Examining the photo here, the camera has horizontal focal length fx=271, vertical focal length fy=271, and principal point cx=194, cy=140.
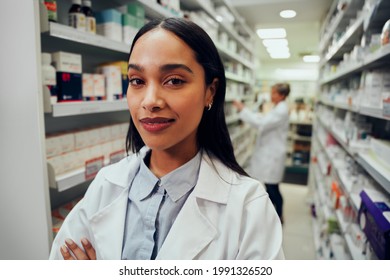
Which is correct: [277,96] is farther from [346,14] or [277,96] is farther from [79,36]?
[79,36]

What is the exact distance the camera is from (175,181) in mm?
793

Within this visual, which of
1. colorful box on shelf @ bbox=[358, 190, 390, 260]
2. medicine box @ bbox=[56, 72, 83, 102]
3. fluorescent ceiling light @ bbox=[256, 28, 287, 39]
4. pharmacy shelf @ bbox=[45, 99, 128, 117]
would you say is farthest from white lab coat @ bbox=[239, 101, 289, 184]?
medicine box @ bbox=[56, 72, 83, 102]

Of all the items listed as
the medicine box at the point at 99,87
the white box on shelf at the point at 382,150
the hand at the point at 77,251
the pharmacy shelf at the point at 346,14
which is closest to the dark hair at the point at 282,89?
the pharmacy shelf at the point at 346,14

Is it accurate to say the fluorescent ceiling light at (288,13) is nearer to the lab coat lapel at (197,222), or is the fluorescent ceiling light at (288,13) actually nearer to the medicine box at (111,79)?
the medicine box at (111,79)

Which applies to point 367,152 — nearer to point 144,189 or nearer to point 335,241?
point 335,241

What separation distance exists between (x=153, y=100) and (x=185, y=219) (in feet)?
1.09

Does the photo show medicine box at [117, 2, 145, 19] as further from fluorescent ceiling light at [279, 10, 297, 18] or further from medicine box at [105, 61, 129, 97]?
fluorescent ceiling light at [279, 10, 297, 18]

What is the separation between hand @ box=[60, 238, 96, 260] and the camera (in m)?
0.80

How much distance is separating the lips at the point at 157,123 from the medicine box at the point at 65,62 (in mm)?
613

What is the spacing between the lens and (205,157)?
0.84 metres

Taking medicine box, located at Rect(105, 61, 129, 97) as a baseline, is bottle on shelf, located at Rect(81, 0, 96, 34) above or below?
above

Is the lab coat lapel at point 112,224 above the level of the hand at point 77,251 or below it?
above

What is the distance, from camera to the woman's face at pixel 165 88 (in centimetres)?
69

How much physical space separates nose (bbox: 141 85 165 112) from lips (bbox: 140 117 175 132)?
29 millimetres
